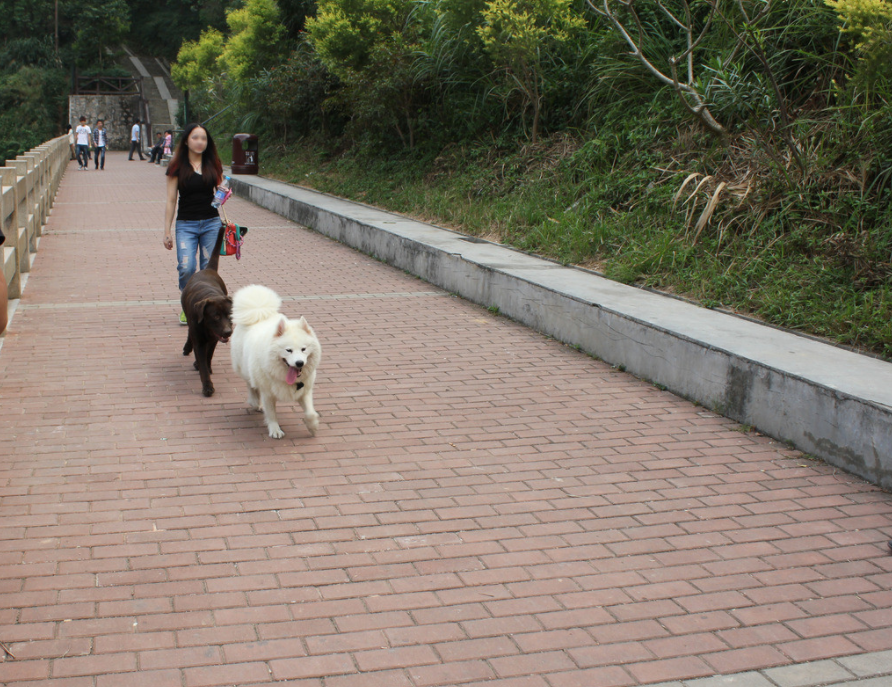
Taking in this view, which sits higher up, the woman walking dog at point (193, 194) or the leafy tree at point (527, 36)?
the leafy tree at point (527, 36)

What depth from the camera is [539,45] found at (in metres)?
14.0

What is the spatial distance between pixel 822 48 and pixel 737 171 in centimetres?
221

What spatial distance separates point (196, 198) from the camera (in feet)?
26.8

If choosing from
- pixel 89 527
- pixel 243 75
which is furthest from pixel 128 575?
pixel 243 75

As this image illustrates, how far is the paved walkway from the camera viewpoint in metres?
3.38

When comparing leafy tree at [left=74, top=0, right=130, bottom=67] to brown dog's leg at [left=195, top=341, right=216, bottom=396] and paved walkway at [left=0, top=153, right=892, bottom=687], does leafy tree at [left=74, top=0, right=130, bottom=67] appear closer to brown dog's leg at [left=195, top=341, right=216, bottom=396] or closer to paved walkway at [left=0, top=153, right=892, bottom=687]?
paved walkway at [left=0, top=153, right=892, bottom=687]

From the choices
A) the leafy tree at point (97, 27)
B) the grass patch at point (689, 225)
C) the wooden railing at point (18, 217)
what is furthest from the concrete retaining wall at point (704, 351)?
the leafy tree at point (97, 27)

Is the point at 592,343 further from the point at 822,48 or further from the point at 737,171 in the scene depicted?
the point at 822,48

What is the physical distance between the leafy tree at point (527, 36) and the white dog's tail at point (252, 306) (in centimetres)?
844

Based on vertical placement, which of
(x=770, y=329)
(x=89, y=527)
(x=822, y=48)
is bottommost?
(x=89, y=527)

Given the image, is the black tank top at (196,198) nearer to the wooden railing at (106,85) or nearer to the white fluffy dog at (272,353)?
the white fluffy dog at (272,353)

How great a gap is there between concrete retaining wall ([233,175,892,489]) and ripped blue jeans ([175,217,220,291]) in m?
3.03

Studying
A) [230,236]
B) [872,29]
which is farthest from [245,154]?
[872,29]

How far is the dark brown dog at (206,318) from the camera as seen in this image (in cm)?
649
